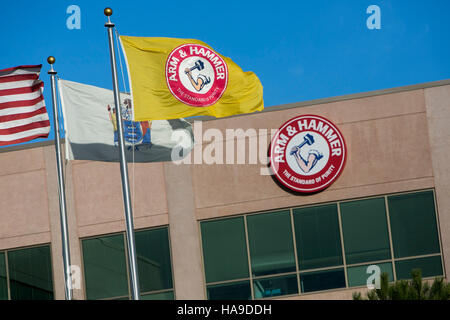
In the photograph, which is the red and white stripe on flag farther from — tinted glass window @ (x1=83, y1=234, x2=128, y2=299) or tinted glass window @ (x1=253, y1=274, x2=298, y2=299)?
tinted glass window @ (x1=253, y1=274, x2=298, y2=299)

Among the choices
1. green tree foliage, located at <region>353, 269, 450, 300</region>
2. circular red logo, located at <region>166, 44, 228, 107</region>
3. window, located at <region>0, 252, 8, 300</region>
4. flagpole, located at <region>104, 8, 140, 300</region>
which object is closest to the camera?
flagpole, located at <region>104, 8, 140, 300</region>

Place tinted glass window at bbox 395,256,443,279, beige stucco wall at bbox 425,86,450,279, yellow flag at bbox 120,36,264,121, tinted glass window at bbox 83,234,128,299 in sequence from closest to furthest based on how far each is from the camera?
yellow flag at bbox 120,36,264,121
tinted glass window at bbox 395,256,443,279
beige stucco wall at bbox 425,86,450,279
tinted glass window at bbox 83,234,128,299

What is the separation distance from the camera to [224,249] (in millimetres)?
21500

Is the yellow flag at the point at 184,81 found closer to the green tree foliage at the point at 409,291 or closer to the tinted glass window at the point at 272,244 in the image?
the green tree foliage at the point at 409,291

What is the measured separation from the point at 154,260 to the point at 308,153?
223 inches

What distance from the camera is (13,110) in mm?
14898

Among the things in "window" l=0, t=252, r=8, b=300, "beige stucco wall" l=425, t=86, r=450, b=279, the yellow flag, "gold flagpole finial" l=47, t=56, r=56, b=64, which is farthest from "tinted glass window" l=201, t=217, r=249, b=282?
"gold flagpole finial" l=47, t=56, r=56, b=64

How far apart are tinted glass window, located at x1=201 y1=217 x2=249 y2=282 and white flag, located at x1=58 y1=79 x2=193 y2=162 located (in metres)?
5.58

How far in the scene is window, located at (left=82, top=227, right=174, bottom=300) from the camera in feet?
71.0

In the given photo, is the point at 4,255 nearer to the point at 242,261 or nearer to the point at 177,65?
the point at 242,261

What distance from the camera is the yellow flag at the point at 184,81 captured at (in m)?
14.3

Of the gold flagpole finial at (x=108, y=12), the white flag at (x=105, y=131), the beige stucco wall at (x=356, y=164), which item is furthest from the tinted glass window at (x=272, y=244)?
the gold flagpole finial at (x=108, y=12)

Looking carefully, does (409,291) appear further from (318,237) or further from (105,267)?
(105,267)
